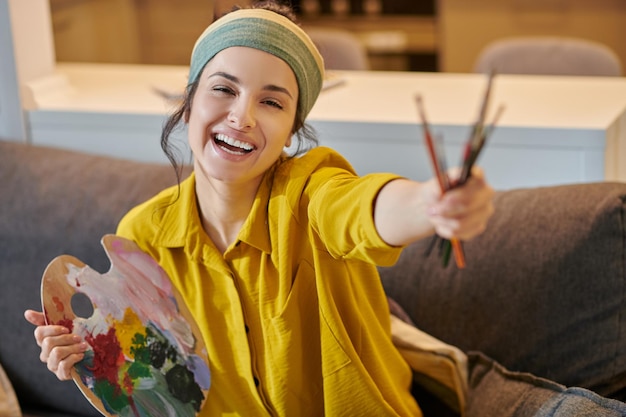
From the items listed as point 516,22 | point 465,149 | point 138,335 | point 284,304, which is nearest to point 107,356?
point 138,335

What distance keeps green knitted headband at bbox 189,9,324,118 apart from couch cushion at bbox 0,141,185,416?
53 centimetres

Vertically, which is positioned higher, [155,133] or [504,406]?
[155,133]

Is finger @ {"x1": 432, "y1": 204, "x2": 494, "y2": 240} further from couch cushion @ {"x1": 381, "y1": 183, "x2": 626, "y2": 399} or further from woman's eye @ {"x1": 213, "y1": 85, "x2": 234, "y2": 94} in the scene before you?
couch cushion @ {"x1": 381, "y1": 183, "x2": 626, "y2": 399}

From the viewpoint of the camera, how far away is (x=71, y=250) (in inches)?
63.7

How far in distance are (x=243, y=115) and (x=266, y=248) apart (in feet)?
0.62

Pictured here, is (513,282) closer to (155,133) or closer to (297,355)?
(297,355)

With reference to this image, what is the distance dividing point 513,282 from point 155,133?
82 centimetres

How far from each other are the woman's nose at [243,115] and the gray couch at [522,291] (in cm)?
50

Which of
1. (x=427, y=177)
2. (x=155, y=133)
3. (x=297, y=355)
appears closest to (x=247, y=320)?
(x=297, y=355)

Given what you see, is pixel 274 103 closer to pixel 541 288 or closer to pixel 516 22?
pixel 541 288

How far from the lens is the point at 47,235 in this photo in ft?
5.39

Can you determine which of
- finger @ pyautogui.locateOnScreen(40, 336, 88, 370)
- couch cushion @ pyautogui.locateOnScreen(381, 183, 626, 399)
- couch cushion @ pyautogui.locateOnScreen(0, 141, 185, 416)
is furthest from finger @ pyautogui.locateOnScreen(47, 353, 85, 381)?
couch cushion @ pyautogui.locateOnScreen(381, 183, 626, 399)

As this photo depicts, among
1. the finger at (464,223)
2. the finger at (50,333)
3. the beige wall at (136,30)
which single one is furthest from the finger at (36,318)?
the beige wall at (136,30)

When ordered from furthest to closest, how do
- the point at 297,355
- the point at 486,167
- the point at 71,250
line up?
the point at 486,167, the point at 71,250, the point at 297,355
